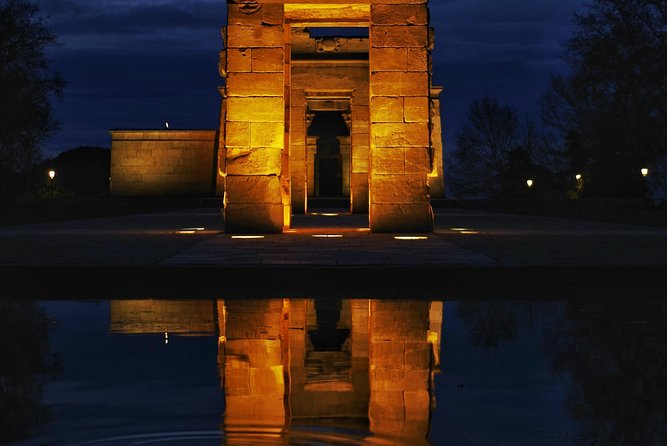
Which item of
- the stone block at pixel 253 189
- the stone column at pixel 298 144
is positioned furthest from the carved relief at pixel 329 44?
the stone block at pixel 253 189

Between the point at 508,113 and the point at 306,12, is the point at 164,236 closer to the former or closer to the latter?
the point at 306,12

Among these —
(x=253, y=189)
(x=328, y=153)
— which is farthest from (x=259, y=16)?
(x=328, y=153)

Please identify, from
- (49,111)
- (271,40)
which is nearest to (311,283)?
(271,40)

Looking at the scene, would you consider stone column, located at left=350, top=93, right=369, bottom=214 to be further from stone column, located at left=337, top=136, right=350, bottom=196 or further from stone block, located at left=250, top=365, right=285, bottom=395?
stone block, located at left=250, top=365, right=285, bottom=395

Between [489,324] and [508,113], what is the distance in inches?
2321

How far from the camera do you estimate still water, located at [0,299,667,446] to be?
3582 mm

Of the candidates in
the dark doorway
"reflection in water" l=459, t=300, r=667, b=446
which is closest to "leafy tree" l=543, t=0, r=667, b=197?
the dark doorway

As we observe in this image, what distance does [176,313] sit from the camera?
7.27 meters

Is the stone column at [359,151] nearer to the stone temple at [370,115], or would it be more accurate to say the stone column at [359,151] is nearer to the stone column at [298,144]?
the stone column at [298,144]

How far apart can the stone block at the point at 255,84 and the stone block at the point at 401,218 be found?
2.93m

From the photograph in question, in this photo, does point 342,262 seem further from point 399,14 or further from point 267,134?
point 399,14

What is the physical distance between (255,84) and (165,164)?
1230 inches

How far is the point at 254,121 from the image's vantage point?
1769 cm

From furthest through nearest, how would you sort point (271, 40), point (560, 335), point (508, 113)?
point (508, 113)
point (271, 40)
point (560, 335)
